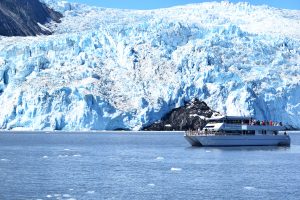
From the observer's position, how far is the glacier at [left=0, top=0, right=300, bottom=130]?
218 feet

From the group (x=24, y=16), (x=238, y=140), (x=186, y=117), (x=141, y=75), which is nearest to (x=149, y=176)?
(x=238, y=140)

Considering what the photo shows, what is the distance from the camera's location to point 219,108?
6894 cm

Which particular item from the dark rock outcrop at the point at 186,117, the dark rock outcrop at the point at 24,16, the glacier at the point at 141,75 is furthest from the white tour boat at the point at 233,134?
the dark rock outcrop at the point at 24,16

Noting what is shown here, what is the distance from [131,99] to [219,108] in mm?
9857

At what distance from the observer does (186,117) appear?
242 feet

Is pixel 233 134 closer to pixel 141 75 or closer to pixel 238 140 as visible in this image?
pixel 238 140

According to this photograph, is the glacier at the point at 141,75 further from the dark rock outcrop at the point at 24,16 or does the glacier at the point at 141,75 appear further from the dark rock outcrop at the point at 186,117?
the dark rock outcrop at the point at 24,16

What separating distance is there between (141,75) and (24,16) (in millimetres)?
38195

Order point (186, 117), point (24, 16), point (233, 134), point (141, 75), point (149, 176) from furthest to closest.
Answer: point (24, 16) → point (186, 117) → point (141, 75) → point (233, 134) → point (149, 176)

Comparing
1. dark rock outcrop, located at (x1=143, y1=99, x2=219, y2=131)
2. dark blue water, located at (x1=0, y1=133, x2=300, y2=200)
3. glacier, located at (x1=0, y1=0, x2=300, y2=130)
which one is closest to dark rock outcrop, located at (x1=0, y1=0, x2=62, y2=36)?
glacier, located at (x1=0, y1=0, x2=300, y2=130)

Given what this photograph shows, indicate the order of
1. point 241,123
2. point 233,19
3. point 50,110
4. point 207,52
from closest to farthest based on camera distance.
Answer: point 241,123 < point 50,110 < point 207,52 < point 233,19

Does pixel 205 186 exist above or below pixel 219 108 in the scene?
below

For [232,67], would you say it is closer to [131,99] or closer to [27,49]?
[131,99]

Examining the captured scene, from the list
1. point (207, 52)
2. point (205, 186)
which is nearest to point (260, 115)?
point (207, 52)
